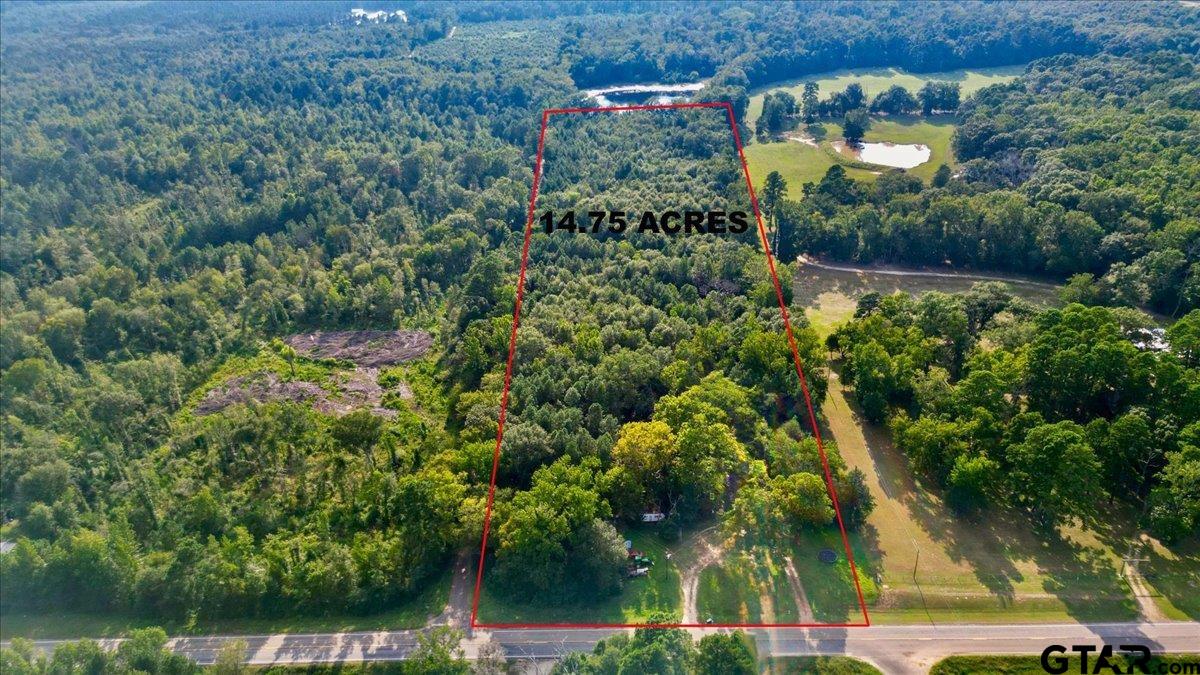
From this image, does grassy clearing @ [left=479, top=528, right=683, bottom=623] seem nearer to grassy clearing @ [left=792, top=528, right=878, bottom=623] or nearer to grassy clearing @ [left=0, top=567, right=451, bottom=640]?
grassy clearing @ [left=0, top=567, right=451, bottom=640]

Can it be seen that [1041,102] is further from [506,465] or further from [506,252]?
[506,465]

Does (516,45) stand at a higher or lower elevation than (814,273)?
higher

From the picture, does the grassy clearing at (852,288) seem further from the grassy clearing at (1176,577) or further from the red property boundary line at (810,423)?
the grassy clearing at (1176,577)

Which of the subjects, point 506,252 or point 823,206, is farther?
point 823,206

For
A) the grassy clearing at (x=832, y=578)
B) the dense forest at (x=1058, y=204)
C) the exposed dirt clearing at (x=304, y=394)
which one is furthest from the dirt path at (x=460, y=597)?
the dense forest at (x=1058, y=204)

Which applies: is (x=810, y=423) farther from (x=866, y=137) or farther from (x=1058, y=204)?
(x=866, y=137)

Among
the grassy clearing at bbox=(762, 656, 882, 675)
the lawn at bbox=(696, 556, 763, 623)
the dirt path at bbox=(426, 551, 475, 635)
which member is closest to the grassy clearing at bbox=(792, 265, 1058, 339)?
the lawn at bbox=(696, 556, 763, 623)

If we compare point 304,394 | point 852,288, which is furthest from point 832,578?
point 304,394

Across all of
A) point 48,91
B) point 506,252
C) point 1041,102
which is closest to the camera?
point 506,252

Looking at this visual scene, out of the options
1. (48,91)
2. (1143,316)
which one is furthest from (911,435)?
(48,91)
